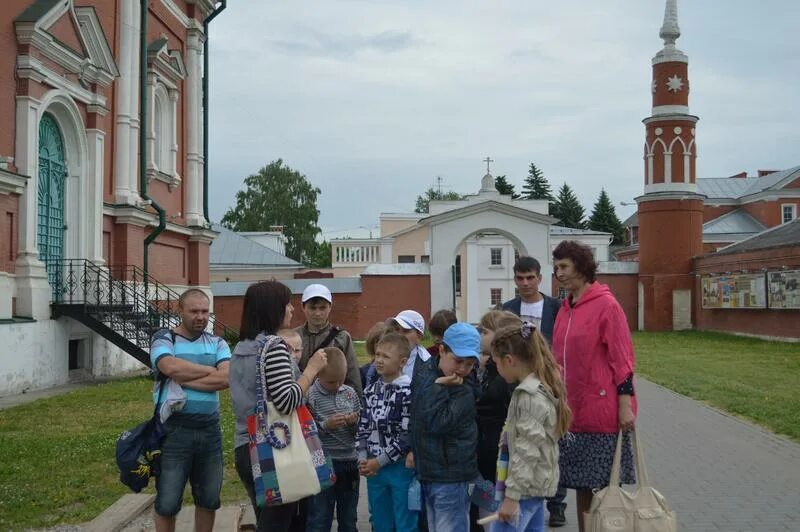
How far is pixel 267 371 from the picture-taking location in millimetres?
4793

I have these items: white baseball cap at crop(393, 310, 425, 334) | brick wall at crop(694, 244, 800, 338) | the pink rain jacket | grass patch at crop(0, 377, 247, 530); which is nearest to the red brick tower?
brick wall at crop(694, 244, 800, 338)

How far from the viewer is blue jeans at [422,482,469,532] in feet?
16.6

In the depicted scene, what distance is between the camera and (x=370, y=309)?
37.0 meters

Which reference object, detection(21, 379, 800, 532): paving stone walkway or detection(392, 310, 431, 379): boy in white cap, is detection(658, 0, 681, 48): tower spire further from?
detection(392, 310, 431, 379): boy in white cap

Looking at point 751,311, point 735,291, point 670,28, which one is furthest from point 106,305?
point 670,28

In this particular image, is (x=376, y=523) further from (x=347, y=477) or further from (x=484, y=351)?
(x=484, y=351)

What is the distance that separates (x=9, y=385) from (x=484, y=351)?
11627 millimetres

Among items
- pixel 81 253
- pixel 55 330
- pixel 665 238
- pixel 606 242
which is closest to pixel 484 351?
pixel 55 330

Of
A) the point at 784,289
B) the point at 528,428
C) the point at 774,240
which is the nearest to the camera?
the point at 528,428

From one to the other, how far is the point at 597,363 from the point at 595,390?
A: 166 millimetres

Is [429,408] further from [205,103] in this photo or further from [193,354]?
[205,103]

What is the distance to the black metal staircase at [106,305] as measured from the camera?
16.9m

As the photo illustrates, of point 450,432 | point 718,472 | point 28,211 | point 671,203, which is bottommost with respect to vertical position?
point 718,472

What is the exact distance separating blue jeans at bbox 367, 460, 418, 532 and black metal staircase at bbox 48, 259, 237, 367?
12066 mm
